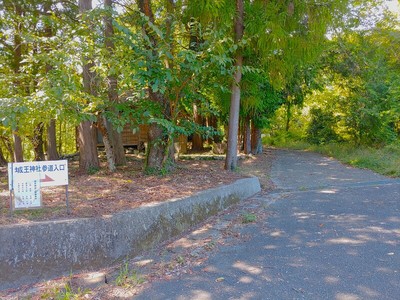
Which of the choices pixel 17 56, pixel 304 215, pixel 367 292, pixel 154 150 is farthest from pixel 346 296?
pixel 17 56

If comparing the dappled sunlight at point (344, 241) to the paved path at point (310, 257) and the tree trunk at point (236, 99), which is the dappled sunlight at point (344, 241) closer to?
the paved path at point (310, 257)

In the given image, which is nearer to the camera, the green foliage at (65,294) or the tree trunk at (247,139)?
the green foliage at (65,294)

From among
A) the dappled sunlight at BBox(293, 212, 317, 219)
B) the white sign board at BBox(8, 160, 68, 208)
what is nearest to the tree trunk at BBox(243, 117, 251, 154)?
the dappled sunlight at BBox(293, 212, 317, 219)

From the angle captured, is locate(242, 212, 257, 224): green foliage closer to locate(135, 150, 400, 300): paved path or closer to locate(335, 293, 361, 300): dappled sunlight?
locate(135, 150, 400, 300): paved path

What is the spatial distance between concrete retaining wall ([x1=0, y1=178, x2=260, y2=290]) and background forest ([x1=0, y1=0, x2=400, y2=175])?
170cm

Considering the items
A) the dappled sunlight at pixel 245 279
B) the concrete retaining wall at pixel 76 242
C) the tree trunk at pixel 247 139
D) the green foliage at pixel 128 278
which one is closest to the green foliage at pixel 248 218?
the concrete retaining wall at pixel 76 242

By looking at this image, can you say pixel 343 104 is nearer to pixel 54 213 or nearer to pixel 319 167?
pixel 319 167

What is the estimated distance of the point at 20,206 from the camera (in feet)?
13.5

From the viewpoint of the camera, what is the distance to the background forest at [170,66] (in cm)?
575

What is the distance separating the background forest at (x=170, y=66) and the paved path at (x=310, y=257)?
2.65 m

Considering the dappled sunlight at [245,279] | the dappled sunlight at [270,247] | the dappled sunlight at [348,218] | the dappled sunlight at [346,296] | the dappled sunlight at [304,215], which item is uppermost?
the dappled sunlight at [348,218]

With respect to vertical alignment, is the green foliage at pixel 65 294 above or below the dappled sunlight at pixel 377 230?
below

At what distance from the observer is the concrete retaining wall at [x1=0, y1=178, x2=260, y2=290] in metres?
3.60

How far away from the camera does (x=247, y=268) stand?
3658mm
